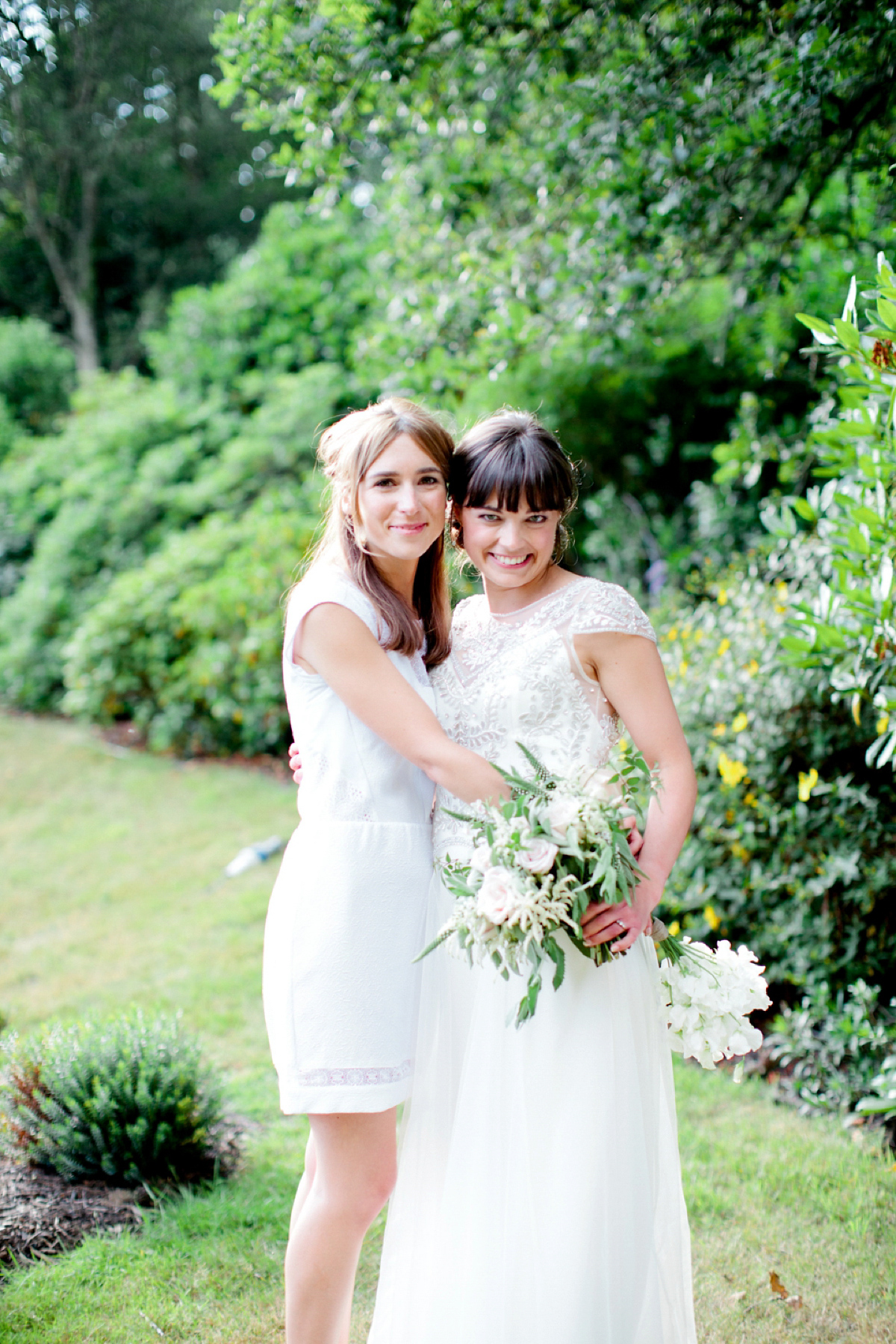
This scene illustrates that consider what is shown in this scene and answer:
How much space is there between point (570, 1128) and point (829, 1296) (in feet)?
4.08

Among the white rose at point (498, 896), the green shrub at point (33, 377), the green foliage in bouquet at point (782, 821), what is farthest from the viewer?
the green shrub at point (33, 377)

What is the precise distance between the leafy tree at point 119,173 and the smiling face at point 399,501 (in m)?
11.7

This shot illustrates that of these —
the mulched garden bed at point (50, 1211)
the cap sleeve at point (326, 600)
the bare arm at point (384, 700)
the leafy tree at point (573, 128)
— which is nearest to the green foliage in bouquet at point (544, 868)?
the bare arm at point (384, 700)

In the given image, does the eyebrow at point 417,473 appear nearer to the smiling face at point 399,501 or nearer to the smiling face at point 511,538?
the smiling face at point 399,501

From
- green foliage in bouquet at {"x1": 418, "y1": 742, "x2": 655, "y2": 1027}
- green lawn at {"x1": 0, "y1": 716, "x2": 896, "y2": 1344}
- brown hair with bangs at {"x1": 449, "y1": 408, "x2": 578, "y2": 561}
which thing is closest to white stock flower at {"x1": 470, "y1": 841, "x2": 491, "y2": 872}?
green foliage in bouquet at {"x1": 418, "y1": 742, "x2": 655, "y2": 1027}

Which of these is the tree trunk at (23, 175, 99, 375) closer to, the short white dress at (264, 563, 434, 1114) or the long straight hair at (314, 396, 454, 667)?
the long straight hair at (314, 396, 454, 667)

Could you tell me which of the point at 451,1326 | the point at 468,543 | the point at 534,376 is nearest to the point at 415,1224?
the point at 451,1326

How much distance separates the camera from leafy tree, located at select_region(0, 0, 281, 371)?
12.7m

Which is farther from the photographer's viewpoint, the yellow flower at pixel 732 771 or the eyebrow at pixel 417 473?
the yellow flower at pixel 732 771

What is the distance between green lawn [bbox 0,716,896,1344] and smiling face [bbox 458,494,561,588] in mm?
1998

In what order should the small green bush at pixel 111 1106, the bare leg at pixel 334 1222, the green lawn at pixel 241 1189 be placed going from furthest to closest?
the small green bush at pixel 111 1106, the green lawn at pixel 241 1189, the bare leg at pixel 334 1222

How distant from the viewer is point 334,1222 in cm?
204

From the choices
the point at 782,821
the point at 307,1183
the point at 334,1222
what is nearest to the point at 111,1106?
the point at 307,1183

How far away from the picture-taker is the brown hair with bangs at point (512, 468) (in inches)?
88.8
